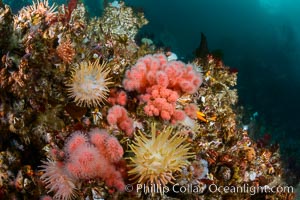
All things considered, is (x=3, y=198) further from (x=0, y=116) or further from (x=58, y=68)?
(x=58, y=68)

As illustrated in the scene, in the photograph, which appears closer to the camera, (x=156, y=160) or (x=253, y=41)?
(x=156, y=160)

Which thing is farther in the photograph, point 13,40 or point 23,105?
point 13,40

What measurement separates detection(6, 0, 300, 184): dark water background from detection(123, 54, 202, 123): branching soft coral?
11849 millimetres

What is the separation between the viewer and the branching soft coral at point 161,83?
12.6 ft

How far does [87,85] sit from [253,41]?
95.0 ft

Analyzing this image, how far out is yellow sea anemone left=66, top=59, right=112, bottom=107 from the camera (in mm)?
3701

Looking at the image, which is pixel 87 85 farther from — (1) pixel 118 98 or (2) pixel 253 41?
(2) pixel 253 41

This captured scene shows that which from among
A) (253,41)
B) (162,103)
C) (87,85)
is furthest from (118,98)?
(253,41)

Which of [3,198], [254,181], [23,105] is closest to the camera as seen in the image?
[3,198]

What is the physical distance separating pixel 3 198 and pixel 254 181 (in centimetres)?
328

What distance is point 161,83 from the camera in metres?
3.92

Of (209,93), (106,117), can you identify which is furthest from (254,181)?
(106,117)

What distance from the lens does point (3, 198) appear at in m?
3.11

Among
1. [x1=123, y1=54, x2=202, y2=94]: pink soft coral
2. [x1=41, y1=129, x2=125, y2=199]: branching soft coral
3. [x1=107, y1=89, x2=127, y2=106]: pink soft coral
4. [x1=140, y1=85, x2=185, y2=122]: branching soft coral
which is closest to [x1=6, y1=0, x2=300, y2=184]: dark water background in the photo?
[x1=123, y1=54, x2=202, y2=94]: pink soft coral
